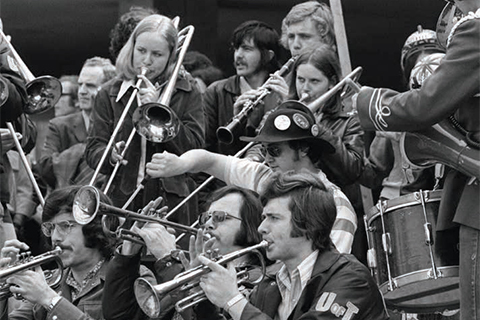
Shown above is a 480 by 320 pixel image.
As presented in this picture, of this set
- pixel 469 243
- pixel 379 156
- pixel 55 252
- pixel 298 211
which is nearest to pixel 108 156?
pixel 55 252

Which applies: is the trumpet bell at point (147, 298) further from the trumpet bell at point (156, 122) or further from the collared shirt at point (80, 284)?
the trumpet bell at point (156, 122)

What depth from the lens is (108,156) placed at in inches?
310

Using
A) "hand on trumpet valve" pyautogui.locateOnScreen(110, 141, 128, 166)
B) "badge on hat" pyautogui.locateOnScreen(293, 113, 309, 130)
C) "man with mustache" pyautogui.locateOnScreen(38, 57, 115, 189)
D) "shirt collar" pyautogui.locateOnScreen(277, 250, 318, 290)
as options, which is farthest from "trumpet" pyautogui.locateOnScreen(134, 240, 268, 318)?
"man with mustache" pyautogui.locateOnScreen(38, 57, 115, 189)

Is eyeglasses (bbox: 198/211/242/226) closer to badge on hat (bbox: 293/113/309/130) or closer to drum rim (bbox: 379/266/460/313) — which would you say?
badge on hat (bbox: 293/113/309/130)

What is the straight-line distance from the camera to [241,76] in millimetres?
9070

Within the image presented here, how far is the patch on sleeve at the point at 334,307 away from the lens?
565 cm

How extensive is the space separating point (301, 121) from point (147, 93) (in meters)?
1.17

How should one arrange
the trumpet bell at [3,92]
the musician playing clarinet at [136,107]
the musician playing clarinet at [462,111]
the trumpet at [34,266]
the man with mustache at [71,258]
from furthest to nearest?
the musician playing clarinet at [136,107] < the trumpet bell at [3,92] < the man with mustache at [71,258] < the trumpet at [34,266] < the musician playing clarinet at [462,111]

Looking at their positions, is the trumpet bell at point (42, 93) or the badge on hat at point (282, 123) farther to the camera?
the trumpet bell at point (42, 93)

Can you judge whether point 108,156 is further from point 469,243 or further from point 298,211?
point 469,243

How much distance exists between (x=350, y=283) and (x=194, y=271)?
28.6 inches

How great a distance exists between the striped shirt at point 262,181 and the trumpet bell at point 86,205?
2.82 ft

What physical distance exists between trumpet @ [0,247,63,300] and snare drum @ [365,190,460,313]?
5.57 feet

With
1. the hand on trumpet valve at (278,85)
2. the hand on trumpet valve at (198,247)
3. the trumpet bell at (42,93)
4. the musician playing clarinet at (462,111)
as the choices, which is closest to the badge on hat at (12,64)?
the trumpet bell at (42,93)
